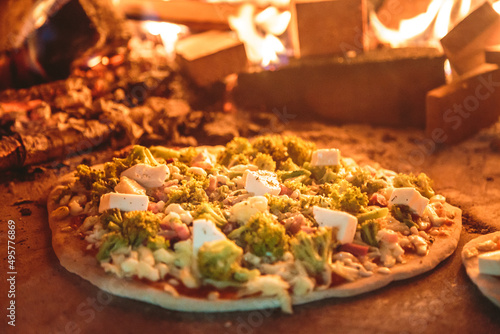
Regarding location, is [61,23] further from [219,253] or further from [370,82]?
[219,253]

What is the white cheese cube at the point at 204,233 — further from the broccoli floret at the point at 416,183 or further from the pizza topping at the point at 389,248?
the broccoli floret at the point at 416,183

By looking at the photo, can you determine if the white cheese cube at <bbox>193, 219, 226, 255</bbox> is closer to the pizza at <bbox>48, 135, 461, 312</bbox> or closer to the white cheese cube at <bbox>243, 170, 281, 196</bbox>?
the pizza at <bbox>48, 135, 461, 312</bbox>

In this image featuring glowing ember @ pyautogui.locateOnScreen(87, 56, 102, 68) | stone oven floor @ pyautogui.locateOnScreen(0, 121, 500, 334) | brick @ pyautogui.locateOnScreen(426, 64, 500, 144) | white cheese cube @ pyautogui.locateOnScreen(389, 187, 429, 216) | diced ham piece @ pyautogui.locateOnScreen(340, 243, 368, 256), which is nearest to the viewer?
stone oven floor @ pyautogui.locateOnScreen(0, 121, 500, 334)

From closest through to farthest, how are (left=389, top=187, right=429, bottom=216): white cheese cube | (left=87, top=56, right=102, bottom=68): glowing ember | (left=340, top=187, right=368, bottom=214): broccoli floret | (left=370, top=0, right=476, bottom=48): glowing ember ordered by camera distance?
1. (left=340, top=187, right=368, bottom=214): broccoli floret
2. (left=389, top=187, right=429, bottom=216): white cheese cube
3. (left=87, top=56, right=102, bottom=68): glowing ember
4. (left=370, top=0, right=476, bottom=48): glowing ember

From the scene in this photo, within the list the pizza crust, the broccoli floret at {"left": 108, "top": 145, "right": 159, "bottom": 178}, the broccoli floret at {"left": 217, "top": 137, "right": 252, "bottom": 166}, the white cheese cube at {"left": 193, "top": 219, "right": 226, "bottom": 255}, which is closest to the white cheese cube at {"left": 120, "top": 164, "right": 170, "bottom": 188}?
the broccoli floret at {"left": 108, "top": 145, "right": 159, "bottom": 178}

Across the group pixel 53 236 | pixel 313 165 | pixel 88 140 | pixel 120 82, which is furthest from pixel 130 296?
pixel 120 82

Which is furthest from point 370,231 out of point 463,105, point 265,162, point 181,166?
point 463,105
